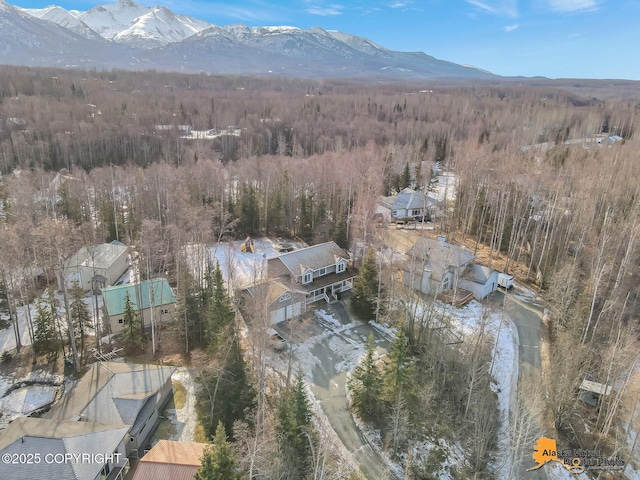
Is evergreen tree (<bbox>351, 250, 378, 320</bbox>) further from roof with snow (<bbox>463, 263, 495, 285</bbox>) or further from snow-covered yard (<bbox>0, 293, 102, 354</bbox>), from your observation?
snow-covered yard (<bbox>0, 293, 102, 354</bbox>)

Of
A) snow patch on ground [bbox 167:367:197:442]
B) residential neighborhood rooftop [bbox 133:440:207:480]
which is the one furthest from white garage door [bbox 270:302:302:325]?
residential neighborhood rooftop [bbox 133:440:207:480]

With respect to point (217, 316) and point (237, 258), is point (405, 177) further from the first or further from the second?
point (217, 316)

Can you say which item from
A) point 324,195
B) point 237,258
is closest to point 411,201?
point 324,195

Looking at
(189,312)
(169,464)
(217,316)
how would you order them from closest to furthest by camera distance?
(169,464), (217,316), (189,312)

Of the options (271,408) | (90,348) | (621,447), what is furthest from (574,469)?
(90,348)

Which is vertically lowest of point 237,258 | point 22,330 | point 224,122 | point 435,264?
point 22,330

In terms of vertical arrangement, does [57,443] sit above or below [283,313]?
above

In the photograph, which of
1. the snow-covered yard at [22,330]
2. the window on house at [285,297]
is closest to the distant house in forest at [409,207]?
the window on house at [285,297]
